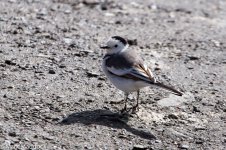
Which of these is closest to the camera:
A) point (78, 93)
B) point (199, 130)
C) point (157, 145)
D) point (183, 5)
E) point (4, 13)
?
point (157, 145)

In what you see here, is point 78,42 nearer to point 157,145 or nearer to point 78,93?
point 78,93

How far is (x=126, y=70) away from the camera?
8.55 metres

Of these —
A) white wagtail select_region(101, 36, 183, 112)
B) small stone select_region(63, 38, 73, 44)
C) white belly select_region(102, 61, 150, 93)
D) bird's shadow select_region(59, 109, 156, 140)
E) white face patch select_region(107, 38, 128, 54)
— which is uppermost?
white face patch select_region(107, 38, 128, 54)

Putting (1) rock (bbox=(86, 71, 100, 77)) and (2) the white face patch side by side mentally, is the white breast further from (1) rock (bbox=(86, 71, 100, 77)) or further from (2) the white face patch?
(1) rock (bbox=(86, 71, 100, 77))

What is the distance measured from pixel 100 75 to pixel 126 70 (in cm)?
149

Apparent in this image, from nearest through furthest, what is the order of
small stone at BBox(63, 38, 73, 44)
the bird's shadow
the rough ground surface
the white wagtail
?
the rough ground surface, the bird's shadow, the white wagtail, small stone at BBox(63, 38, 73, 44)

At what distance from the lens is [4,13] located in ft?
40.3

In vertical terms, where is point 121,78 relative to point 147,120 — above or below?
above

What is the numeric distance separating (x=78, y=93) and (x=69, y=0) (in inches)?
195

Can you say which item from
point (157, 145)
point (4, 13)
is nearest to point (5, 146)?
point (157, 145)

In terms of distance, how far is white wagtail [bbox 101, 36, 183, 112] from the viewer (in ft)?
27.4

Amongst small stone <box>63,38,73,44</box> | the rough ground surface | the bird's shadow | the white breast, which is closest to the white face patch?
the white breast

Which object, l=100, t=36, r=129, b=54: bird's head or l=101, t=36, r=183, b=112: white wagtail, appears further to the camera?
l=100, t=36, r=129, b=54: bird's head

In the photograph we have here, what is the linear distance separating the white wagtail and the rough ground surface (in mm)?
445
